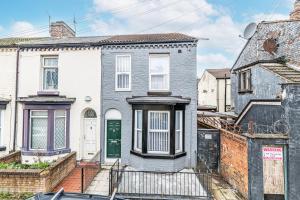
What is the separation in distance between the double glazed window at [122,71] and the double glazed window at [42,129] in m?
3.86

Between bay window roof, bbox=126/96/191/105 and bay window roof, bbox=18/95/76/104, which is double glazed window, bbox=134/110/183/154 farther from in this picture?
bay window roof, bbox=18/95/76/104

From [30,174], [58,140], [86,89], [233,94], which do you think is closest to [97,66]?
[86,89]

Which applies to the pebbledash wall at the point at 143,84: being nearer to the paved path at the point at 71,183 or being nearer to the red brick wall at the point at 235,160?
the red brick wall at the point at 235,160

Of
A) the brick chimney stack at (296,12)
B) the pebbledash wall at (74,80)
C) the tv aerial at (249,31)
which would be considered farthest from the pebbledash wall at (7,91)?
the brick chimney stack at (296,12)

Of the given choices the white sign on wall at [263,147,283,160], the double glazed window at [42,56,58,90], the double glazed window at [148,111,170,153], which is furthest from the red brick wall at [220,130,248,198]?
the double glazed window at [42,56,58,90]

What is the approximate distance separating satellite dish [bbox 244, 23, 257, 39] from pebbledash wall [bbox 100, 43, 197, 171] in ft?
20.2

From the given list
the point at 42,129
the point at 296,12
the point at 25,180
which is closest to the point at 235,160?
the point at 25,180

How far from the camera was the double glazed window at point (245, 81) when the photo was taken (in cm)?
1523

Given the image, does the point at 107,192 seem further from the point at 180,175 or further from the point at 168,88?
the point at 168,88

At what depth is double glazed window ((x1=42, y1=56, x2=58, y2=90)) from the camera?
45.5ft

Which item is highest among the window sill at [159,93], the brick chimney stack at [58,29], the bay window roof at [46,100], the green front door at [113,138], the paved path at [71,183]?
the brick chimney stack at [58,29]

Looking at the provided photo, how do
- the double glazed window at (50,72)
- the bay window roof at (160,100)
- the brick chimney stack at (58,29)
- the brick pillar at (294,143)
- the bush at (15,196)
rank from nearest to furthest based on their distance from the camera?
the brick pillar at (294,143) → the bush at (15,196) → the bay window roof at (160,100) → the double glazed window at (50,72) → the brick chimney stack at (58,29)

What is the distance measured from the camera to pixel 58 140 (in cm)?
1319

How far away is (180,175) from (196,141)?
7.92 feet
